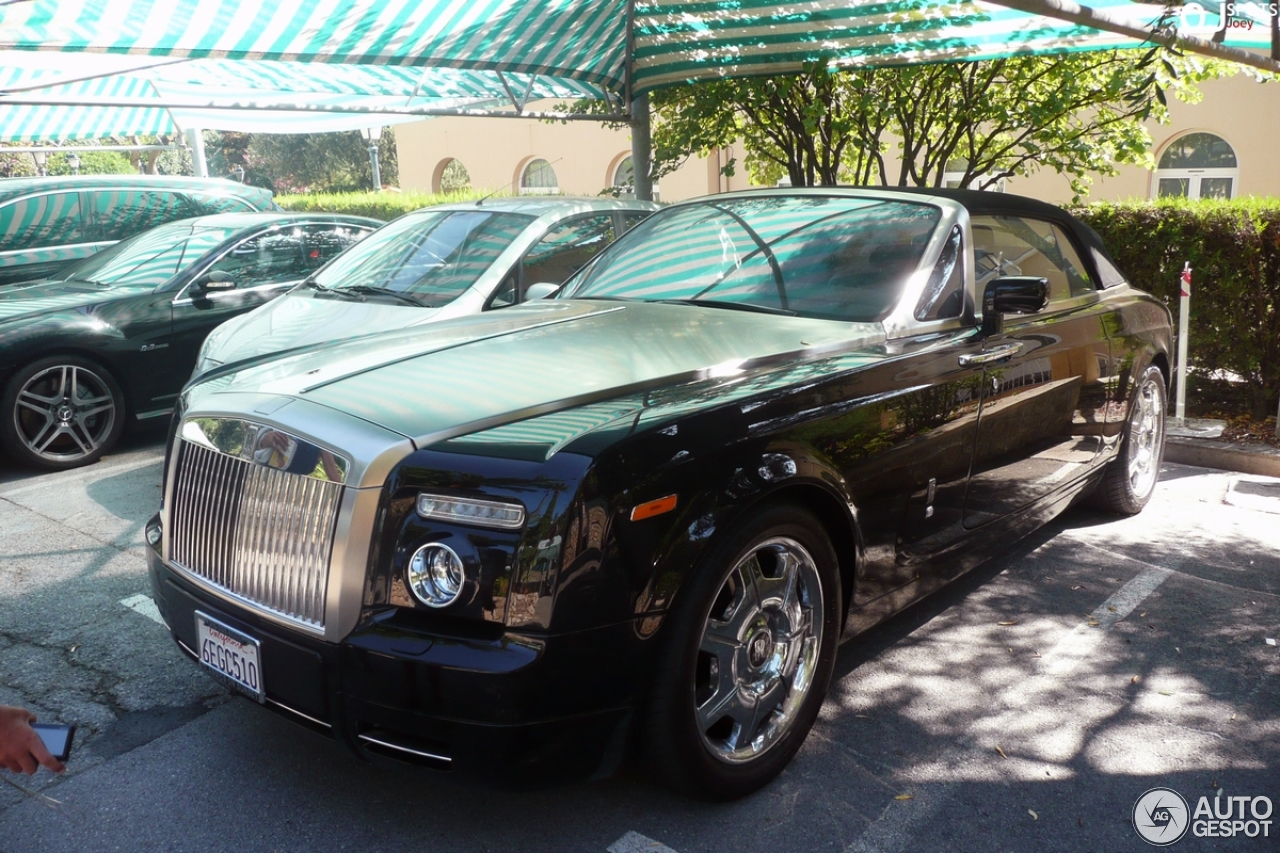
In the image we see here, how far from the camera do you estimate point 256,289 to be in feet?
26.0

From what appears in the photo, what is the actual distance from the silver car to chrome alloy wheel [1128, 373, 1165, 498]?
2912mm

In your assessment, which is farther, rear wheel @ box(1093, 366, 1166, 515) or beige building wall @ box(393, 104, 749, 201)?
beige building wall @ box(393, 104, 749, 201)

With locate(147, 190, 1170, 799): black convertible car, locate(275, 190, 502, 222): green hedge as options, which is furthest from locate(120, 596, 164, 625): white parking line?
locate(275, 190, 502, 222): green hedge

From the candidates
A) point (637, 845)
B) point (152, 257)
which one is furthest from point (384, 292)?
point (637, 845)

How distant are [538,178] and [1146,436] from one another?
1009 inches

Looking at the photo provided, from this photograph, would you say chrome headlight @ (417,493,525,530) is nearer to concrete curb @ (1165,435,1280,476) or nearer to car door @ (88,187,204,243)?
concrete curb @ (1165,435,1280,476)

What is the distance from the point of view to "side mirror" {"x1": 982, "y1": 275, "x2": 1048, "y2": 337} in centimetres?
390

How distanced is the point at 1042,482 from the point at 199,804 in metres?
3.43

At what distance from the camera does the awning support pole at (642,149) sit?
967 centimetres

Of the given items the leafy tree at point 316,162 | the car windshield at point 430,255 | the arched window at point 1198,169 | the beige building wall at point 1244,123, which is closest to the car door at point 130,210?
the car windshield at point 430,255

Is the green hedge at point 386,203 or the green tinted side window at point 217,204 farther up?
the green hedge at point 386,203

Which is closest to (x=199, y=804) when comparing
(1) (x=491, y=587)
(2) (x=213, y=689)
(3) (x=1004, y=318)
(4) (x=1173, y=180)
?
(2) (x=213, y=689)

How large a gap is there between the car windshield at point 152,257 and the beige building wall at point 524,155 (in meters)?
13.1

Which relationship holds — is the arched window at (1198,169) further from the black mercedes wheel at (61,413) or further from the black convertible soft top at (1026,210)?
the black mercedes wheel at (61,413)
